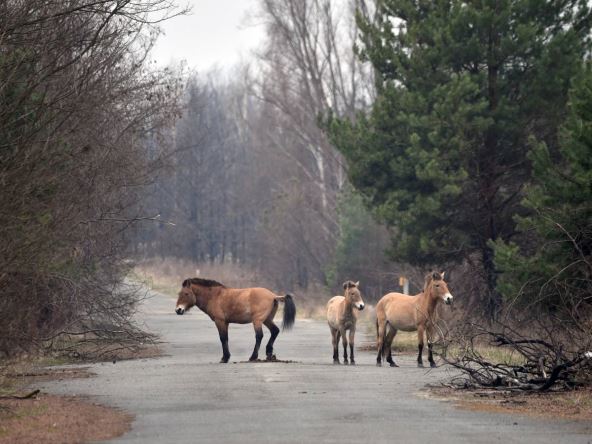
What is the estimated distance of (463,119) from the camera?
113ft

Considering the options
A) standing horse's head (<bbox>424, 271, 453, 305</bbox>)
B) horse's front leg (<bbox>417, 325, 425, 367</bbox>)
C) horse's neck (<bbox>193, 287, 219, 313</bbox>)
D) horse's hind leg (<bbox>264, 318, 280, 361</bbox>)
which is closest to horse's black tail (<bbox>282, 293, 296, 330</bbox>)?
horse's hind leg (<bbox>264, 318, 280, 361</bbox>)

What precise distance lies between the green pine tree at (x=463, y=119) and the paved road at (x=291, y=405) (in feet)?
27.9

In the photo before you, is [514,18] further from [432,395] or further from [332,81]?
[332,81]

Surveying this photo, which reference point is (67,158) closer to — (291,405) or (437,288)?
(291,405)

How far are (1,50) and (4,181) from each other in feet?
9.67

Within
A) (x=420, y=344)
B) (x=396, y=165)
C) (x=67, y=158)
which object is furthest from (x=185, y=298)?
(x=396, y=165)

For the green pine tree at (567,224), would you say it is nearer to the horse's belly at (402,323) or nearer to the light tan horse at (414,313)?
the light tan horse at (414,313)

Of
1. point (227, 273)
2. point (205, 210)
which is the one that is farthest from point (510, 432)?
point (205, 210)

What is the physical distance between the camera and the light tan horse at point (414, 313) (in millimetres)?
24453

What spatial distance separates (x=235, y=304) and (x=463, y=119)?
10497 mm

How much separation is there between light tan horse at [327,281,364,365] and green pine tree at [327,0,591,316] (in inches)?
360

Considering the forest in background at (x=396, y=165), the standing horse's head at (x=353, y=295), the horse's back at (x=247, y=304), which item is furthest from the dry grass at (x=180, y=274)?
the standing horse's head at (x=353, y=295)

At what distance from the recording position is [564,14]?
120 feet

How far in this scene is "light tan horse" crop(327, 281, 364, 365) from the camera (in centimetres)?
2520
